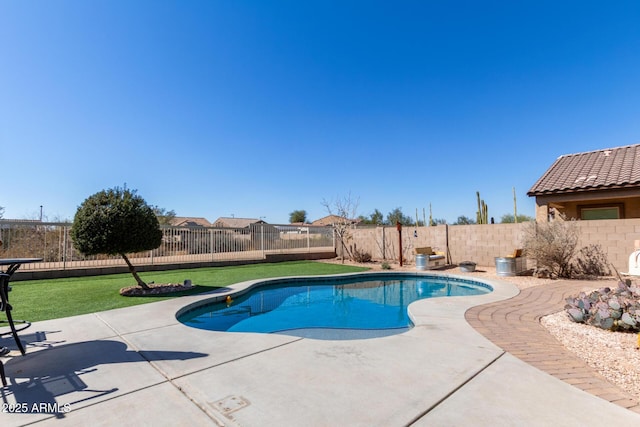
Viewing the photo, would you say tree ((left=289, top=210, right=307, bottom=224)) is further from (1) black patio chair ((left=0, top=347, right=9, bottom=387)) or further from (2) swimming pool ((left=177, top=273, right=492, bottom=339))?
(1) black patio chair ((left=0, top=347, right=9, bottom=387))

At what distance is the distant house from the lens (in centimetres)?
1176

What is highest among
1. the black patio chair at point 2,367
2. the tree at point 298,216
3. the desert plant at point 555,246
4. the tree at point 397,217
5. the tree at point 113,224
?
the tree at point 298,216

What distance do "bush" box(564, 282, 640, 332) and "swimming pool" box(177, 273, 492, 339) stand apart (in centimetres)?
287

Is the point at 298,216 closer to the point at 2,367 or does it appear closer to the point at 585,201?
the point at 585,201

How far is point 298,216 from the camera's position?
215 ft

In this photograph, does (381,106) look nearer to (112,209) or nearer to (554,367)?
(112,209)

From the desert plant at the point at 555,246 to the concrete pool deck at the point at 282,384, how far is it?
7923mm

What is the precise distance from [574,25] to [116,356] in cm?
1630

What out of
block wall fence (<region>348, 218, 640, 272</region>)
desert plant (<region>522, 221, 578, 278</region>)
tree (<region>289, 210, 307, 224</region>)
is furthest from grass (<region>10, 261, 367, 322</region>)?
tree (<region>289, 210, 307, 224</region>)

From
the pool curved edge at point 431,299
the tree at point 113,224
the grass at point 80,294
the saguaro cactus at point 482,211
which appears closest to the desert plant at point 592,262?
the pool curved edge at point 431,299

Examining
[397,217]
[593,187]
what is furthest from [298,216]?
[593,187]

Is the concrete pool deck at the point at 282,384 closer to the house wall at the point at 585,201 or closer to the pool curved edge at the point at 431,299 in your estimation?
the pool curved edge at the point at 431,299

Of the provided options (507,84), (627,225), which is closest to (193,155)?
(507,84)

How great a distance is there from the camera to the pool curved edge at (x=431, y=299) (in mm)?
5586
